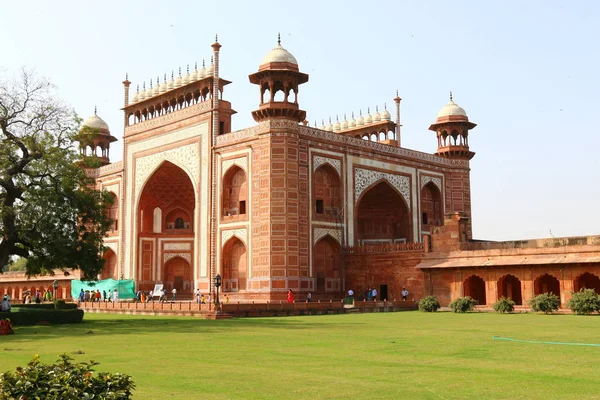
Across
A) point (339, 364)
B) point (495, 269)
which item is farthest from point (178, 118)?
point (339, 364)

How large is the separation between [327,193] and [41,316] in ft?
53.0

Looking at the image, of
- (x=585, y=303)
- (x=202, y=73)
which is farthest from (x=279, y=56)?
(x=585, y=303)

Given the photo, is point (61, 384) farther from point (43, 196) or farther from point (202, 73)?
point (202, 73)

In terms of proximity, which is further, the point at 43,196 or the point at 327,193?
the point at 327,193

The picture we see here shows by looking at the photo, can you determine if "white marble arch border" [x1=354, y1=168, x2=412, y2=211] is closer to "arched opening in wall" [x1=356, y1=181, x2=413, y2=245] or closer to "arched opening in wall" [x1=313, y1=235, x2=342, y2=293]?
"arched opening in wall" [x1=356, y1=181, x2=413, y2=245]

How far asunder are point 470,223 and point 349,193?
28.0ft

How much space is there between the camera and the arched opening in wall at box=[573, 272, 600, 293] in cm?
2364

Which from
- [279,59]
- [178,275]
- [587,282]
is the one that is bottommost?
[587,282]

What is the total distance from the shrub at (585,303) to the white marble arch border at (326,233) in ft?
39.6

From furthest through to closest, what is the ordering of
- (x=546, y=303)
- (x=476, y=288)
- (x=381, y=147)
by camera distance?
(x=381, y=147), (x=476, y=288), (x=546, y=303)

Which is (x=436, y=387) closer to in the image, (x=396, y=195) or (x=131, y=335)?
(x=131, y=335)

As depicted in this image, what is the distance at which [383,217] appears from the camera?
3634cm

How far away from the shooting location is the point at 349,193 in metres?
32.3

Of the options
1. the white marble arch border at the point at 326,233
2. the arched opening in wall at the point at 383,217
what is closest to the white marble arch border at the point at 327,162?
the white marble arch border at the point at 326,233
